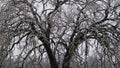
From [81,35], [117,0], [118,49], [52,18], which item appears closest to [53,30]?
[52,18]

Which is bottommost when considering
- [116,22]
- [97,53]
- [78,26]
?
[97,53]

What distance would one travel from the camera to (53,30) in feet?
25.2

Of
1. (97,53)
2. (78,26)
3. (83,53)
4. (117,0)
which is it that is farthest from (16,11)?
(117,0)

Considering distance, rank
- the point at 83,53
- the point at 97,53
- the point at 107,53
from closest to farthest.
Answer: the point at 83,53, the point at 107,53, the point at 97,53

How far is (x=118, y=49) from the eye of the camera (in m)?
→ 7.72

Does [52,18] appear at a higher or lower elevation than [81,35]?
higher

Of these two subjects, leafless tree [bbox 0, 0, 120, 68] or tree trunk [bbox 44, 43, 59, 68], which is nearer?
leafless tree [bbox 0, 0, 120, 68]

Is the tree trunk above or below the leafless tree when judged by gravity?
below

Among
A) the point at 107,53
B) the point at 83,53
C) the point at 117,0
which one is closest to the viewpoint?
the point at 83,53

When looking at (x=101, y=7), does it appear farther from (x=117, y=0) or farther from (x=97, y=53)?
(x=97, y=53)

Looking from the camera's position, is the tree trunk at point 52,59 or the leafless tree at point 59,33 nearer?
the leafless tree at point 59,33

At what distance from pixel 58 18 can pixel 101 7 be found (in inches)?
77.7

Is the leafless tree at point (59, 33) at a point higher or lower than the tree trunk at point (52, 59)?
higher

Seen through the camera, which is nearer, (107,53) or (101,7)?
(107,53)
